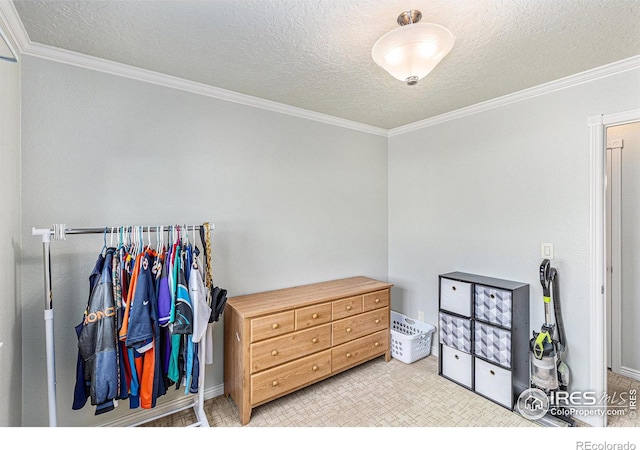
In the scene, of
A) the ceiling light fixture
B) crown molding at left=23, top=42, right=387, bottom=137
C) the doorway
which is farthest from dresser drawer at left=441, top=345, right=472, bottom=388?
crown molding at left=23, top=42, right=387, bottom=137

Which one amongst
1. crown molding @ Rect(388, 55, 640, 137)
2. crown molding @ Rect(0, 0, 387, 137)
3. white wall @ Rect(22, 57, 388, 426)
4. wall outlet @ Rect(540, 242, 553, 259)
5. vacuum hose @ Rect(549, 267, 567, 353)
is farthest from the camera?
wall outlet @ Rect(540, 242, 553, 259)

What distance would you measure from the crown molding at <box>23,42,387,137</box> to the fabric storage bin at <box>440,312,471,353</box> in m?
2.21

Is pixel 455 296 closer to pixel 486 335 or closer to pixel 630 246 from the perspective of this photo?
pixel 486 335

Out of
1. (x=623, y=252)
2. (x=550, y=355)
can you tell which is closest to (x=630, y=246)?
(x=623, y=252)

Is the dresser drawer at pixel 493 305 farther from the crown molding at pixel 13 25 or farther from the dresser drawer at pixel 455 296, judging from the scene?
the crown molding at pixel 13 25

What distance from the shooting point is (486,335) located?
246 cm

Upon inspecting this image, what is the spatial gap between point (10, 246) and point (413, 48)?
2.30 m

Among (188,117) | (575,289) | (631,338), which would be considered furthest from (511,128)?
(188,117)

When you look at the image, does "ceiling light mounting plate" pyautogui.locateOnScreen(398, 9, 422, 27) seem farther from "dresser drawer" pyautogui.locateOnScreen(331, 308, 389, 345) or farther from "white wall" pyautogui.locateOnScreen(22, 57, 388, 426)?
"dresser drawer" pyautogui.locateOnScreen(331, 308, 389, 345)

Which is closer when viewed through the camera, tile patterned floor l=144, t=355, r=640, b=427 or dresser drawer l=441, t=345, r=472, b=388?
tile patterned floor l=144, t=355, r=640, b=427

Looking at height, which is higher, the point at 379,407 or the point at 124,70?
the point at 124,70

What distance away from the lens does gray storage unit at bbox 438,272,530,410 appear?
233 cm

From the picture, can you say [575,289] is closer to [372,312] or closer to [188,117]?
[372,312]
